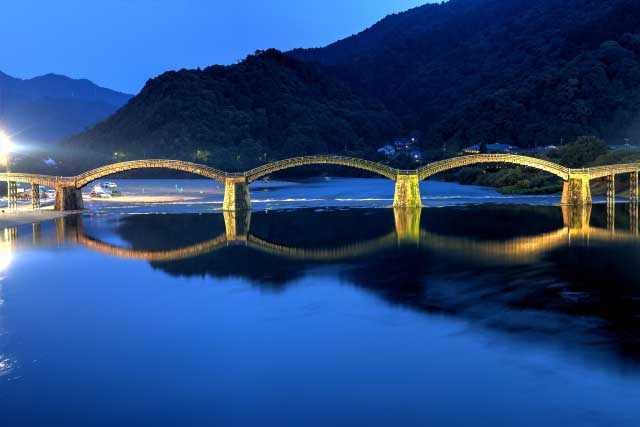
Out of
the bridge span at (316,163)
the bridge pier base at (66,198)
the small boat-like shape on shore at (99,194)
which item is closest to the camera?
the bridge span at (316,163)

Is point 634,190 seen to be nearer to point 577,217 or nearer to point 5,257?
Answer: point 577,217

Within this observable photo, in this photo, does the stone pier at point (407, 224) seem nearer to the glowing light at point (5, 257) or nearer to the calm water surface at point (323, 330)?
the calm water surface at point (323, 330)

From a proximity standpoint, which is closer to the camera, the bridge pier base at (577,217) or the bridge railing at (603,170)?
the bridge pier base at (577,217)

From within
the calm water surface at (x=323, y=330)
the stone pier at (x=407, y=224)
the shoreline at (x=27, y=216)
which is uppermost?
Answer: the shoreline at (x=27, y=216)

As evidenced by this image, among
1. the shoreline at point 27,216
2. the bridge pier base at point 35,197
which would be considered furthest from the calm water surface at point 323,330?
the bridge pier base at point 35,197

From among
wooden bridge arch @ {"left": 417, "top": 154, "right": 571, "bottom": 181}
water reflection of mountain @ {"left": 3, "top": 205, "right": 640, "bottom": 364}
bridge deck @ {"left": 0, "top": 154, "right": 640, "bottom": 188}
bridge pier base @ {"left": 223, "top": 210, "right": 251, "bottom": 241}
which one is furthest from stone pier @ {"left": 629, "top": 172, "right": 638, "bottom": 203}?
bridge pier base @ {"left": 223, "top": 210, "right": 251, "bottom": 241}

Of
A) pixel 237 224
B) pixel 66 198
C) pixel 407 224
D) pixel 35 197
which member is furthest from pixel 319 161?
pixel 35 197

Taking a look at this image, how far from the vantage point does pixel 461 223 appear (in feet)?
219

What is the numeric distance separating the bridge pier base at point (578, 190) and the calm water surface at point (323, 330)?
2471cm

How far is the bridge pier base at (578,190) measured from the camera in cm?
8138

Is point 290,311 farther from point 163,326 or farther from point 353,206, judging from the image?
point 353,206

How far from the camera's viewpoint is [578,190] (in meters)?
81.6

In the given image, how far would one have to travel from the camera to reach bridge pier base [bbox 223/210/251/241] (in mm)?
59284

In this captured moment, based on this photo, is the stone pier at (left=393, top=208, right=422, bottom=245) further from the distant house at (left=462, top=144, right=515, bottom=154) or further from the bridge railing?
the distant house at (left=462, top=144, right=515, bottom=154)
